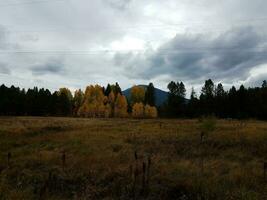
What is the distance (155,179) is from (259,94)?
71.7 meters

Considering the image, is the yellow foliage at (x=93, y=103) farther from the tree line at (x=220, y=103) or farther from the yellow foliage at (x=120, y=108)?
the tree line at (x=220, y=103)

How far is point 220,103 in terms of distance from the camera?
84562 millimetres

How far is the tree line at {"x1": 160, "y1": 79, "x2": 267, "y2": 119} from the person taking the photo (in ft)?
256

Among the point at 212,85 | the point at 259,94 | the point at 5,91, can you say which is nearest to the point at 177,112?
the point at 212,85

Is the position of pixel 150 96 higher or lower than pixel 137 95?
lower

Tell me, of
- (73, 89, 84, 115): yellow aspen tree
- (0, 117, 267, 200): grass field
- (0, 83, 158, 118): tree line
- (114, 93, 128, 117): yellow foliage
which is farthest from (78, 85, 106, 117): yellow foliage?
(0, 117, 267, 200): grass field

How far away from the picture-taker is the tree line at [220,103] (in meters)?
78.0

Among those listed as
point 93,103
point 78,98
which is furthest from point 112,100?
point 78,98

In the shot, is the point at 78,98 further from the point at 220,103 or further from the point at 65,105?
the point at 220,103

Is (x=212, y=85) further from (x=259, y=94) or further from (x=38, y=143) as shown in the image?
(x=38, y=143)

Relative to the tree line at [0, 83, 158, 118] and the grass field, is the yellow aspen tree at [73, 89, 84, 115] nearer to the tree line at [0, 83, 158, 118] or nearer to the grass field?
the tree line at [0, 83, 158, 118]

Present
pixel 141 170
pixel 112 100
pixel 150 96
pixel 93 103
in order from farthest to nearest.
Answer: pixel 150 96
pixel 112 100
pixel 93 103
pixel 141 170

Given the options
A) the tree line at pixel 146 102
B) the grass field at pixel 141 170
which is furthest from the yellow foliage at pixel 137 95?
the grass field at pixel 141 170

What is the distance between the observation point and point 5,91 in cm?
9519
